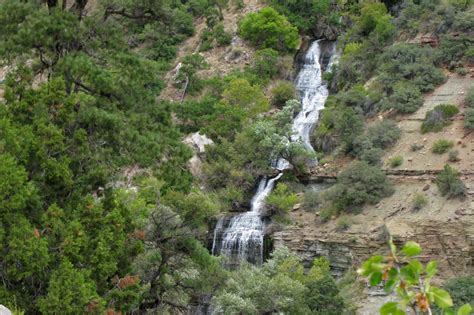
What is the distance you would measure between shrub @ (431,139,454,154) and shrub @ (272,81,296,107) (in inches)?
544

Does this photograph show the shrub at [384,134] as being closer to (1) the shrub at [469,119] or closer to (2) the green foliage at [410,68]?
(2) the green foliage at [410,68]

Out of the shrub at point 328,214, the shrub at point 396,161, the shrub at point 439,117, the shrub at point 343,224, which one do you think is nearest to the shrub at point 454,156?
the shrub at point 396,161

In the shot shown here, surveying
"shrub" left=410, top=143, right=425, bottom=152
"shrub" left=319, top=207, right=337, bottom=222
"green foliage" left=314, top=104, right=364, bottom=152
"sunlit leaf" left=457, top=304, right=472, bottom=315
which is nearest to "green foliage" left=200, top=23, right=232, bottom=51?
"green foliage" left=314, top=104, right=364, bottom=152

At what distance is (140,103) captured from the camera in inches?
510

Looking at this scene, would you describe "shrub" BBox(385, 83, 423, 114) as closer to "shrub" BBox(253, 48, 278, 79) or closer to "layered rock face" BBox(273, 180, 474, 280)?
"layered rock face" BBox(273, 180, 474, 280)

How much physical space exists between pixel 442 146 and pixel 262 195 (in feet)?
30.3

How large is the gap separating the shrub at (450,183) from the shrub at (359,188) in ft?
8.43

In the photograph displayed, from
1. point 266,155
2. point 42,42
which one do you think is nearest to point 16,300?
point 42,42

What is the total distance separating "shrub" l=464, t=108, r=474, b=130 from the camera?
29344mm

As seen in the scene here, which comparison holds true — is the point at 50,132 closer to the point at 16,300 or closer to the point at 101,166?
the point at 101,166

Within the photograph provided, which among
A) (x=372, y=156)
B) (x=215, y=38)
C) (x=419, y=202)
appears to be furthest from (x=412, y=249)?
(x=215, y=38)

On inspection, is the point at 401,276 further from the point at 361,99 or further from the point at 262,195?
the point at 361,99

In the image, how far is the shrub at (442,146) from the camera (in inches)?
1149

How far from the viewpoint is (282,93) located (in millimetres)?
41531
